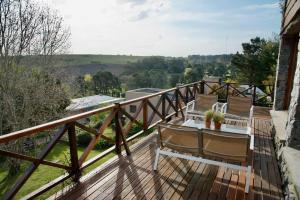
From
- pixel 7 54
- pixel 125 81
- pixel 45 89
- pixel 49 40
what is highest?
pixel 49 40

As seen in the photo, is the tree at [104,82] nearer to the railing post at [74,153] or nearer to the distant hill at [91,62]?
the distant hill at [91,62]

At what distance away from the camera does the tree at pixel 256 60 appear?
2331 cm

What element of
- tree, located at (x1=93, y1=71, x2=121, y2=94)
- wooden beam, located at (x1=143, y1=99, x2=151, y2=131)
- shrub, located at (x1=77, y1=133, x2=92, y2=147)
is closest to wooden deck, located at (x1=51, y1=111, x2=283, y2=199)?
wooden beam, located at (x1=143, y1=99, x2=151, y2=131)

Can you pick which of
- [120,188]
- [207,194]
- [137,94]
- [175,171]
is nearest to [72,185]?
[120,188]

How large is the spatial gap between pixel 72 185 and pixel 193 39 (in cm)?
1215

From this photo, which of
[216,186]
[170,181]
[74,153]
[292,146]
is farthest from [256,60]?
[74,153]

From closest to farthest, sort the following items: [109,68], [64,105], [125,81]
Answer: [64,105]
[125,81]
[109,68]

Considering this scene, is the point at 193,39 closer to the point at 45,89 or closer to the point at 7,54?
the point at 45,89

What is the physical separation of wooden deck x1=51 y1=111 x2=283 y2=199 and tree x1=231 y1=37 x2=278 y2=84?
22267 mm

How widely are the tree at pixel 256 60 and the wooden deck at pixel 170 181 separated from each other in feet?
73.1

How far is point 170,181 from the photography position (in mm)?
3174

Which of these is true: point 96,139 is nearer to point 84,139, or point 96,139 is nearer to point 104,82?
point 84,139

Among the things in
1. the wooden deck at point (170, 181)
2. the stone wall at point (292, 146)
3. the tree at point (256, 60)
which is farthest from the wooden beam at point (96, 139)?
the tree at point (256, 60)

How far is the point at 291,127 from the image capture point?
10.2ft
